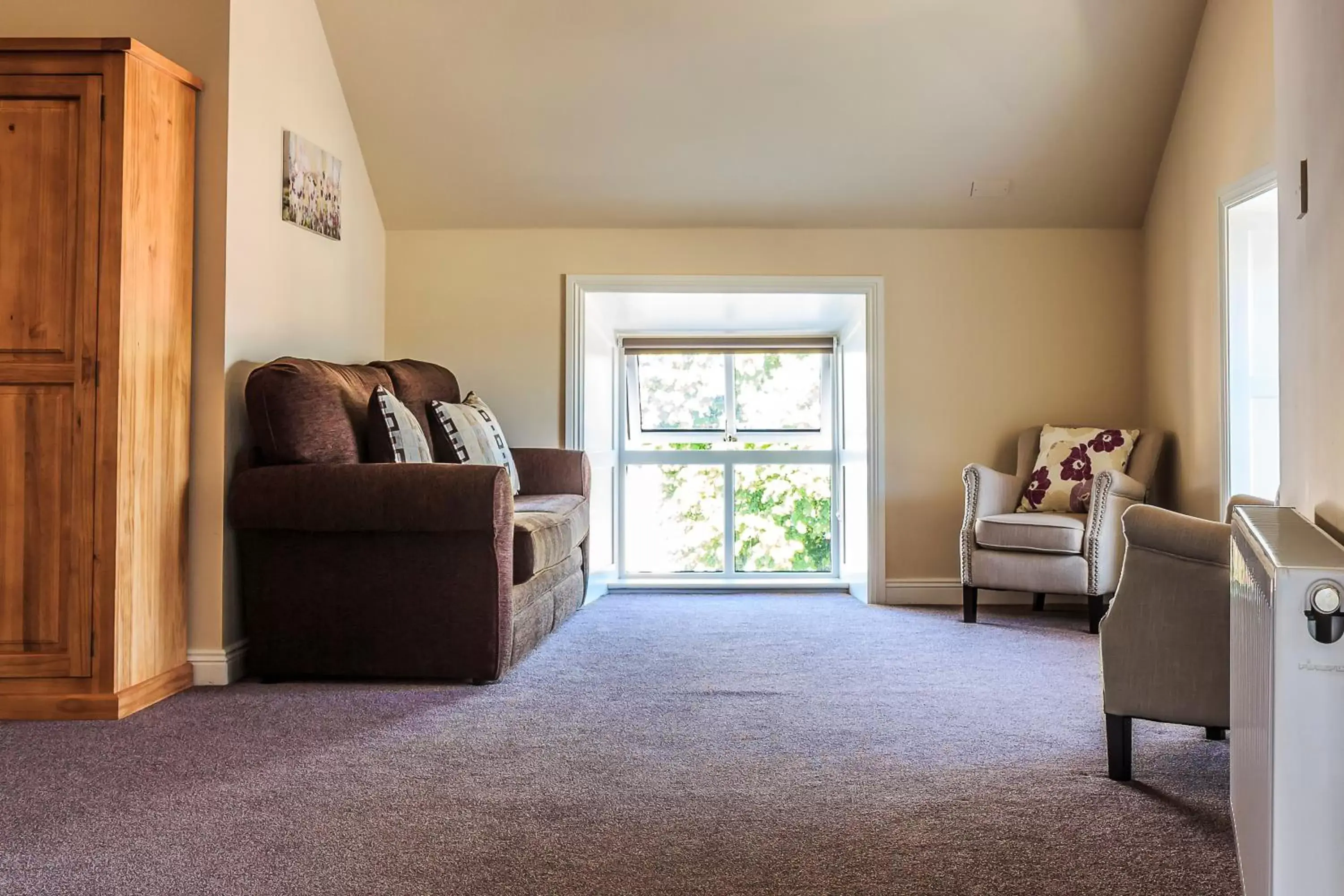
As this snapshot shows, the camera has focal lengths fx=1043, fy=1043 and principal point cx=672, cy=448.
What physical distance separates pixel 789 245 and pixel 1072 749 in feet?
10.2

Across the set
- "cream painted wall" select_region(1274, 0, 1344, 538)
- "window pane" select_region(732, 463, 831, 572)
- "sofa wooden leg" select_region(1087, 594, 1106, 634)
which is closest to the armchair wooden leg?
"sofa wooden leg" select_region(1087, 594, 1106, 634)

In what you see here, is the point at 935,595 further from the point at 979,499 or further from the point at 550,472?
the point at 550,472

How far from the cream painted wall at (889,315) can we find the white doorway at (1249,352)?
1192mm

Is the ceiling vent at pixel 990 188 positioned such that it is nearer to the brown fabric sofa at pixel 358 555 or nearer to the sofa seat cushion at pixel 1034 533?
the sofa seat cushion at pixel 1034 533

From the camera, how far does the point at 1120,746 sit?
2309 millimetres

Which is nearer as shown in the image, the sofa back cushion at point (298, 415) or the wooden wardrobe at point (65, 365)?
the wooden wardrobe at point (65, 365)

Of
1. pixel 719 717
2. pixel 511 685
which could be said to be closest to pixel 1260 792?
pixel 719 717

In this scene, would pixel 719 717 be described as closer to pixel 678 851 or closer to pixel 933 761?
pixel 933 761

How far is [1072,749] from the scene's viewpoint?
2561 millimetres

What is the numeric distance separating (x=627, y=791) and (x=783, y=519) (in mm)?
3964

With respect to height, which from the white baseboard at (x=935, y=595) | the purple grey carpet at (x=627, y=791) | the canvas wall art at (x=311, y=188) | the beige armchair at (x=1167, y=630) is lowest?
the purple grey carpet at (x=627, y=791)

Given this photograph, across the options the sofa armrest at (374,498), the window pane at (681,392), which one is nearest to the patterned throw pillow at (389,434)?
the sofa armrest at (374,498)

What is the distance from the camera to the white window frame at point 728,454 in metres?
6.03

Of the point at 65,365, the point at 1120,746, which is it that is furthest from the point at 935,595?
the point at 65,365
